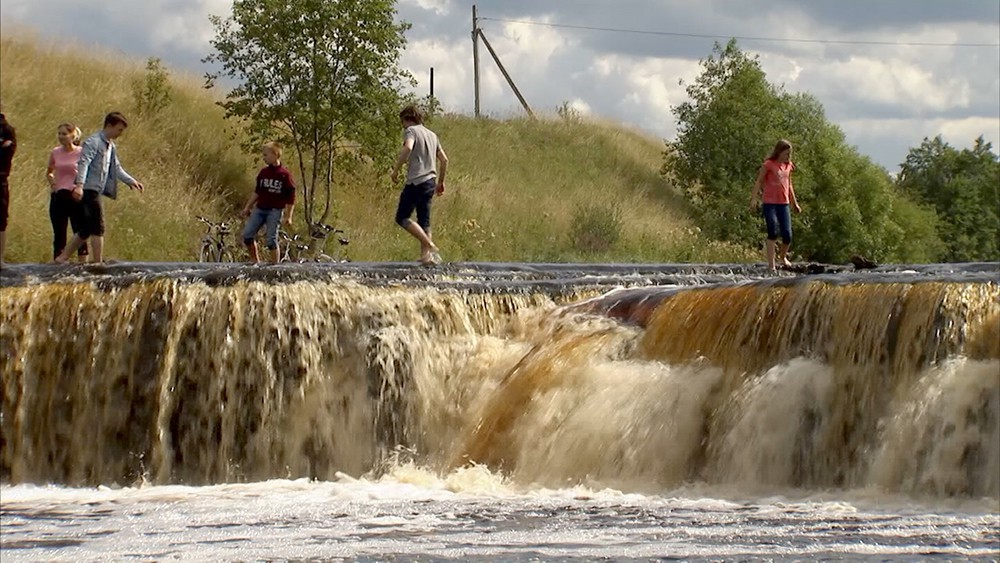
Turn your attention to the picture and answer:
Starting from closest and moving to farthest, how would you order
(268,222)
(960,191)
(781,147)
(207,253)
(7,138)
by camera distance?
(7,138), (781,147), (268,222), (207,253), (960,191)

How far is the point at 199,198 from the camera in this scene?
2661 centimetres

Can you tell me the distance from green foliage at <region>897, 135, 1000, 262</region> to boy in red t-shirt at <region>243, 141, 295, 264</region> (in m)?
42.3

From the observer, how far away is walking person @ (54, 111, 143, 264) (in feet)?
47.5

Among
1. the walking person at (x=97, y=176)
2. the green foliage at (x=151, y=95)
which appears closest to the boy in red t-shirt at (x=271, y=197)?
the walking person at (x=97, y=176)

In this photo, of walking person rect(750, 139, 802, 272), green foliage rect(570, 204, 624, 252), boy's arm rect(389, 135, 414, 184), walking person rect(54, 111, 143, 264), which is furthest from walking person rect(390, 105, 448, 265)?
green foliage rect(570, 204, 624, 252)

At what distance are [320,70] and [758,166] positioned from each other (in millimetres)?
14973

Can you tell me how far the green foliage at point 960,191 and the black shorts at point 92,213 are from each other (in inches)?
1733

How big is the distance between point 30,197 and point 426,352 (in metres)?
11.8

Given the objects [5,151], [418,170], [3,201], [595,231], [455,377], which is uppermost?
[5,151]

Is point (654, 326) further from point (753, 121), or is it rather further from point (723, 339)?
point (753, 121)

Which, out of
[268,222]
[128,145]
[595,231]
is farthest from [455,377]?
[595,231]

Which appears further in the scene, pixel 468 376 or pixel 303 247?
pixel 303 247

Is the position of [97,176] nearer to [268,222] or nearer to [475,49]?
[268,222]

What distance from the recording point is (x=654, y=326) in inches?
A: 466
